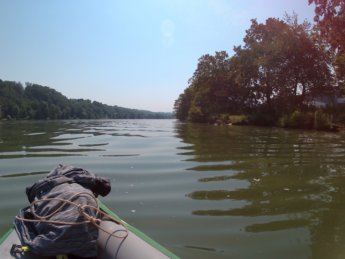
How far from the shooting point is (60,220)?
2.97 metres

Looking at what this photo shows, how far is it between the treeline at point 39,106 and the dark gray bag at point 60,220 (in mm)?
105411

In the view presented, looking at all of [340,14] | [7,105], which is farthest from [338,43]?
[7,105]

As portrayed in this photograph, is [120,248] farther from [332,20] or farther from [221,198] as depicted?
[332,20]

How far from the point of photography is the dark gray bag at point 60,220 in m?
2.80

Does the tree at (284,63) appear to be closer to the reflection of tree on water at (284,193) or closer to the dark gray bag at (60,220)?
Result: the reflection of tree on water at (284,193)

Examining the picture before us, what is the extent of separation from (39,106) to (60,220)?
116m

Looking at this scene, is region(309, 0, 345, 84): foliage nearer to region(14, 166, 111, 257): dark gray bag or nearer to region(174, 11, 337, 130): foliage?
region(14, 166, 111, 257): dark gray bag

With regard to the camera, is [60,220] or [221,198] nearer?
[60,220]

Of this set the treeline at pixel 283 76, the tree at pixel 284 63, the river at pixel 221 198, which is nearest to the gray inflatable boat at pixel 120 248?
the river at pixel 221 198

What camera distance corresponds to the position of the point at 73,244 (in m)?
2.79

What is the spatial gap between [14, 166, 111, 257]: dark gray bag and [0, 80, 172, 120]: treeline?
105411 mm

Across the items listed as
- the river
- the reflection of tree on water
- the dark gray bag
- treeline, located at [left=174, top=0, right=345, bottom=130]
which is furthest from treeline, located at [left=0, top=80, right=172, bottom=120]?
the dark gray bag

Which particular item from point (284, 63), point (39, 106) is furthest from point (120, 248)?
point (39, 106)

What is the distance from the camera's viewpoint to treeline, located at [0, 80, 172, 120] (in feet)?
354
